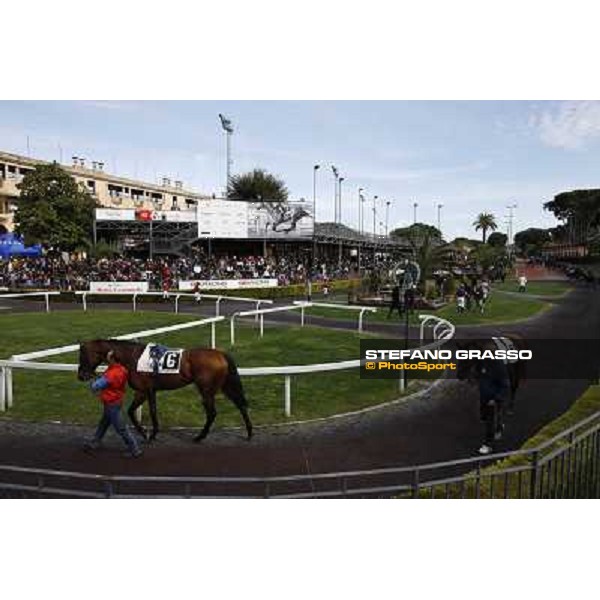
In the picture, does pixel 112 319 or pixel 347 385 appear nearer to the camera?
pixel 347 385

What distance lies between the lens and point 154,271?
24.3m

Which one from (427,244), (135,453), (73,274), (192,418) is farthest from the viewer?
(73,274)

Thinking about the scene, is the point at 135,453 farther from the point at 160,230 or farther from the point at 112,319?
the point at 160,230

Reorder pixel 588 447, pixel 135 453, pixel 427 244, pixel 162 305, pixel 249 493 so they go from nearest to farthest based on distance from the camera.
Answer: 1. pixel 249 493
2. pixel 588 447
3. pixel 135 453
4. pixel 427 244
5. pixel 162 305

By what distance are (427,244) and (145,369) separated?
7.32 meters

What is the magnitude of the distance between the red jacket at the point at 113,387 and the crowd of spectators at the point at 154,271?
13375mm

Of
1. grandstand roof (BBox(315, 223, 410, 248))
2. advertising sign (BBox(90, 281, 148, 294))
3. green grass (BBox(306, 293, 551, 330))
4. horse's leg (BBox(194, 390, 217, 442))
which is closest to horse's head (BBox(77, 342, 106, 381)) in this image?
horse's leg (BBox(194, 390, 217, 442))

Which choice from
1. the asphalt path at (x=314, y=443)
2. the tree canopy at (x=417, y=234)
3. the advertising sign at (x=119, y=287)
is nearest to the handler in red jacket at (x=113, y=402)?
the asphalt path at (x=314, y=443)

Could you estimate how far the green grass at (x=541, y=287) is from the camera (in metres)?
17.4

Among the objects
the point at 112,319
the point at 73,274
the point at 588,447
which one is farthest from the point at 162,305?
the point at 588,447

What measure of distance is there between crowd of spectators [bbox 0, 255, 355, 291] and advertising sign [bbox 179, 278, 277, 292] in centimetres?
55

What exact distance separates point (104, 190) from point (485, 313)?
31575mm

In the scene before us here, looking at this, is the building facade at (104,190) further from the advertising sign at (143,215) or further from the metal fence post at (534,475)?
the metal fence post at (534,475)

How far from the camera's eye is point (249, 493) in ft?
17.2
